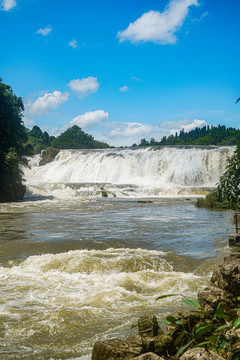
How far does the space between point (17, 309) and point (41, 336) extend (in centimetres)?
100

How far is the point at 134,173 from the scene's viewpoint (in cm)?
3672

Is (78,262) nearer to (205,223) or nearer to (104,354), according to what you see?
(104,354)

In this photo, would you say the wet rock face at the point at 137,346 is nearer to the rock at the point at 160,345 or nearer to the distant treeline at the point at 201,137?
the rock at the point at 160,345

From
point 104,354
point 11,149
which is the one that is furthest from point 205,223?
point 11,149

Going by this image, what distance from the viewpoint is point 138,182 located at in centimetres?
3466

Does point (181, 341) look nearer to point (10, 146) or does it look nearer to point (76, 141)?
point (10, 146)

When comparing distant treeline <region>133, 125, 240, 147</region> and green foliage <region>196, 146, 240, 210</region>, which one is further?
distant treeline <region>133, 125, 240, 147</region>

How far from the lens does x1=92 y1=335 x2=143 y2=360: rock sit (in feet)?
9.12

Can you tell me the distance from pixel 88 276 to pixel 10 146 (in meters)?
21.1

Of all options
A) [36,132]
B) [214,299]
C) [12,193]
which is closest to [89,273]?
[214,299]

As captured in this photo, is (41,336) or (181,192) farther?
(181,192)

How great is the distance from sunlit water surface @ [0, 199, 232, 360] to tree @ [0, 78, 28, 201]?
11.2m

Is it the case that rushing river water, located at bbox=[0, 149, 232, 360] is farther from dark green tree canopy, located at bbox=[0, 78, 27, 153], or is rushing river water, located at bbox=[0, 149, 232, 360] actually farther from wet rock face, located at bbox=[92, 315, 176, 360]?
dark green tree canopy, located at bbox=[0, 78, 27, 153]

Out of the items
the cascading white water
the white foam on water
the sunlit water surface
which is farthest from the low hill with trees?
the white foam on water
